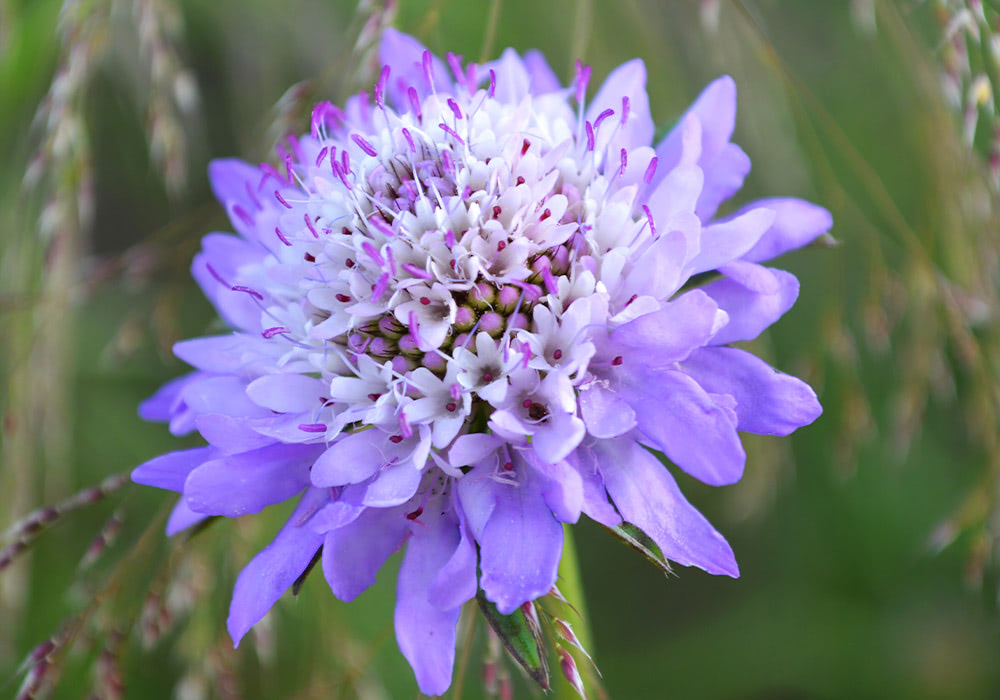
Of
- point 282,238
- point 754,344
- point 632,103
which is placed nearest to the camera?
point 282,238

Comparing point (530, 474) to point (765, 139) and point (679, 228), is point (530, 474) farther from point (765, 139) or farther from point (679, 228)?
point (765, 139)

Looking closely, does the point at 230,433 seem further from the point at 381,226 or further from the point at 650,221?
the point at 650,221

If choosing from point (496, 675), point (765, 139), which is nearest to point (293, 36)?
point (765, 139)

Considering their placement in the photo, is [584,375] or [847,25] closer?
[584,375]

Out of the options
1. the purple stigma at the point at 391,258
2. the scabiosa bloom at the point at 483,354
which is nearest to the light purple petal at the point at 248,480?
the scabiosa bloom at the point at 483,354

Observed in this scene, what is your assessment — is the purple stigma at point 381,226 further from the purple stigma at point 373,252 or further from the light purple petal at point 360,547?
the light purple petal at point 360,547

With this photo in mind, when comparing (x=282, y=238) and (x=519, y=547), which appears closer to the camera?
(x=519, y=547)

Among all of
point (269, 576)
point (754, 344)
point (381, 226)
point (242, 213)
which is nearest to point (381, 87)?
point (381, 226)
